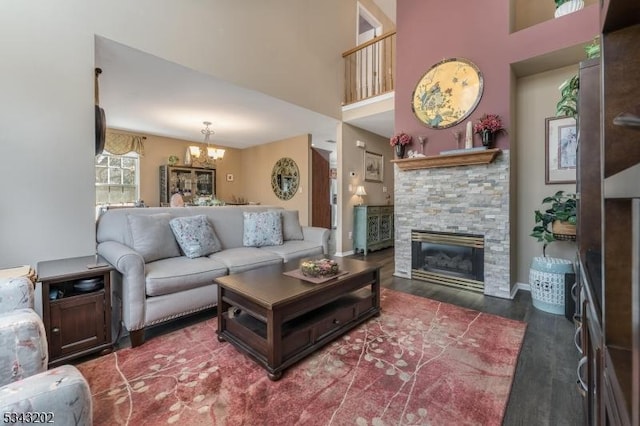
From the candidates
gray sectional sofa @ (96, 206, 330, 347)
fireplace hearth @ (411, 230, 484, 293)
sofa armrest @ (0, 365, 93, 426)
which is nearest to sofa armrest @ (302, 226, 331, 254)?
gray sectional sofa @ (96, 206, 330, 347)

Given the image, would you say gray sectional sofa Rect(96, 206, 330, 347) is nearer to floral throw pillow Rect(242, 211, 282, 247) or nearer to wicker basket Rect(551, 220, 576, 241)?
floral throw pillow Rect(242, 211, 282, 247)

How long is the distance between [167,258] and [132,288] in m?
0.65

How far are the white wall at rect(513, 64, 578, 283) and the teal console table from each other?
93.7 inches

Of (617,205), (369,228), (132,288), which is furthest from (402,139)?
(132,288)

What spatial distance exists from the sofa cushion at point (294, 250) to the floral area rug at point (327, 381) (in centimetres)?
105

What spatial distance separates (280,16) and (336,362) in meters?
4.30

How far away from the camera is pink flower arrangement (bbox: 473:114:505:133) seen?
2.95 metres

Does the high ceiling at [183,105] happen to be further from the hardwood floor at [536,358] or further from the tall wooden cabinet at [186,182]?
the hardwood floor at [536,358]

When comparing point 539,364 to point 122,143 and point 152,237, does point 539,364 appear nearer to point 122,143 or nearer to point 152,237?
point 152,237

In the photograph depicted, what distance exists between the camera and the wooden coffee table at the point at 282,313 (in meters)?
1.64

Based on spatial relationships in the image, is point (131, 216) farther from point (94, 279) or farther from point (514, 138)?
point (514, 138)

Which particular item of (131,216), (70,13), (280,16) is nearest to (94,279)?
(131,216)

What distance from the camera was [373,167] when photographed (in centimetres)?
575

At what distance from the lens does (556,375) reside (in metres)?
1.67
